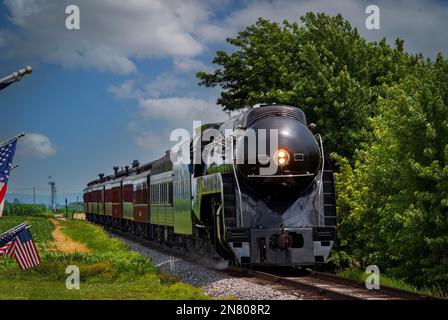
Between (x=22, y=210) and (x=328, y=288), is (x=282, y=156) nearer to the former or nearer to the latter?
(x=328, y=288)

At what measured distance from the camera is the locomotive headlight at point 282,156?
1856 centimetres

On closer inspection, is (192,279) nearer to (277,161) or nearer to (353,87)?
(277,161)

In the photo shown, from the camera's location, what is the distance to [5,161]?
67.6 ft

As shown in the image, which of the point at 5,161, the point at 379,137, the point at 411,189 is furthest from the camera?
the point at 379,137

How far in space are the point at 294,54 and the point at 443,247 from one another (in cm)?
2311

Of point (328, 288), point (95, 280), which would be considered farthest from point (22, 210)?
point (328, 288)

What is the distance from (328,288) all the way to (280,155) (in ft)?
12.1

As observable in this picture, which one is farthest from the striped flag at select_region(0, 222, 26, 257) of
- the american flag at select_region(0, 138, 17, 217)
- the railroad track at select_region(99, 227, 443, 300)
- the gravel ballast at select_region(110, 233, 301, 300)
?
the railroad track at select_region(99, 227, 443, 300)

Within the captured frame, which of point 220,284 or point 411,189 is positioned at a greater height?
point 411,189

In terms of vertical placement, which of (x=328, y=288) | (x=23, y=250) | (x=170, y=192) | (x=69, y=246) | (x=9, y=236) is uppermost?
(x=170, y=192)

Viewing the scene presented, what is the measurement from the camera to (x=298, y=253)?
61.2 ft

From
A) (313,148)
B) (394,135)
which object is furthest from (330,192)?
(394,135)

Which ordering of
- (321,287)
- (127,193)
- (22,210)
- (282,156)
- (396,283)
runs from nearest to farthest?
(321,287), (282,156), (396,283), (127,193), (22,210)
